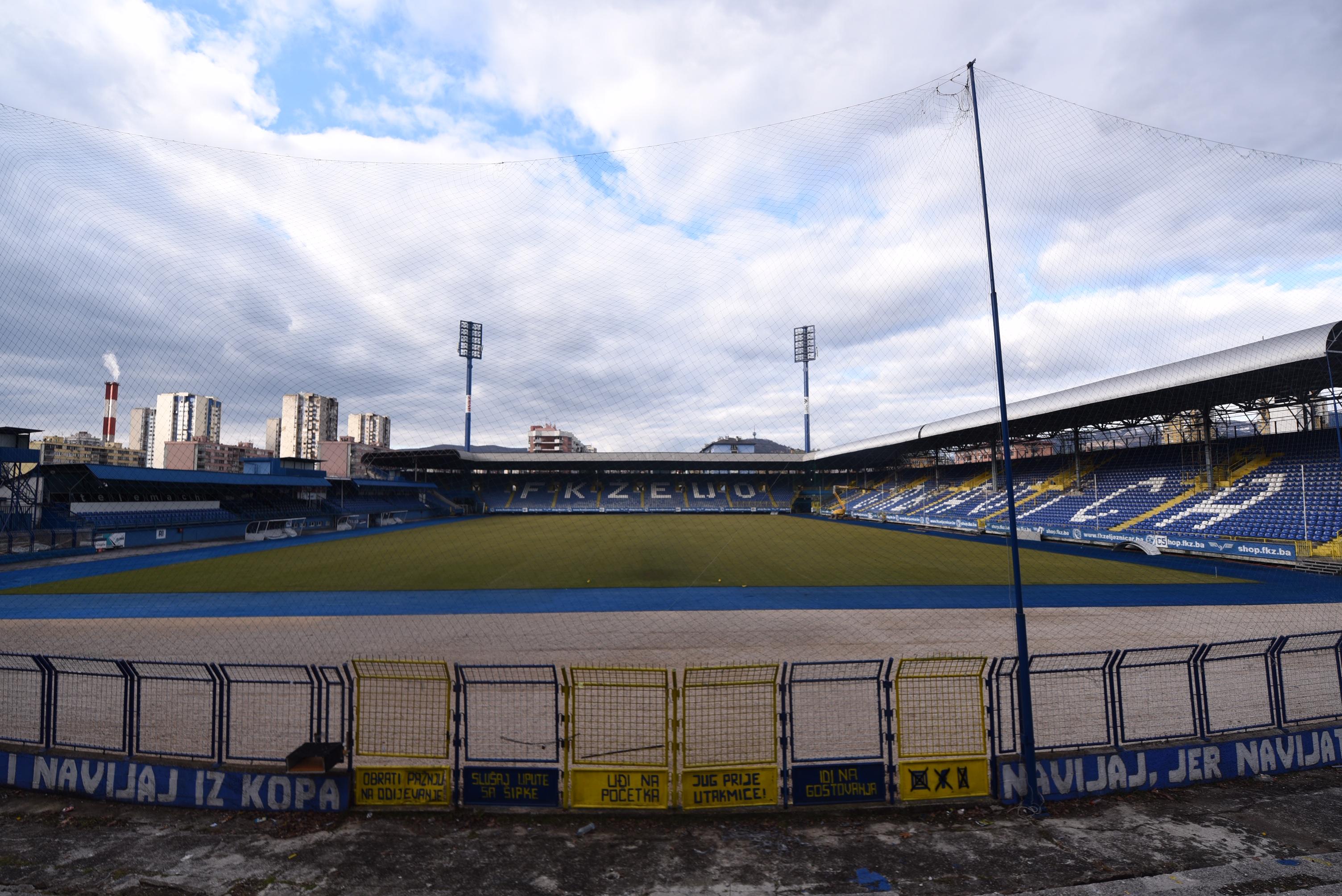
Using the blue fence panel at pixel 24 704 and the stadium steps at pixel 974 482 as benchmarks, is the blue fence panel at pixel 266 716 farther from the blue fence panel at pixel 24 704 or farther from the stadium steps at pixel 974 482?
the stadium steps at pixel 974 482

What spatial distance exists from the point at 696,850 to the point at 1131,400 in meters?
36.8

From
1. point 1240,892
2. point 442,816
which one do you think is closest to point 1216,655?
point 1240,892

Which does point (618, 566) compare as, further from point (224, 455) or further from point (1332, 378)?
point (224, 455)

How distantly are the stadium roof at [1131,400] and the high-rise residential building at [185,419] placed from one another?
11205 cm

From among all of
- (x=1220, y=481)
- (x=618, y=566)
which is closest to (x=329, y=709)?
(x=618, y=566)

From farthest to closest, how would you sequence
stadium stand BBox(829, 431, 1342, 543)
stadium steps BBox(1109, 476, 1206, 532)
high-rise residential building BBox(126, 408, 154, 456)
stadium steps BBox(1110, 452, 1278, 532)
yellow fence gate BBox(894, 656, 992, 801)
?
high-rise residential building BBox(126, 408, 154, 456) < stadium steps BBox(1109, 476, 1206, 532) < stadium steps BBox(1110, 452, 1278, 532) < stadium stand BBox(829, 431, 1342, 543) < yellow fence gate BBox(894, 656, 992, 801)

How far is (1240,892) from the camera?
526 cm

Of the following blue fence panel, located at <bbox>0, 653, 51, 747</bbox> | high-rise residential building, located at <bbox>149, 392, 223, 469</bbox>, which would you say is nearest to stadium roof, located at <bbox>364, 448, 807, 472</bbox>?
blue fence panel, located at <bbox>0, 653, 51, 747</bbox>

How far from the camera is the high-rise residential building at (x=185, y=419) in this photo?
146 metres

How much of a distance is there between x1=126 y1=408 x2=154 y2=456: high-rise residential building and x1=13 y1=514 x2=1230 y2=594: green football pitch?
169 metres

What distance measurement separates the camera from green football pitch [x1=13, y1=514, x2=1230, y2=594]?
76.1ft

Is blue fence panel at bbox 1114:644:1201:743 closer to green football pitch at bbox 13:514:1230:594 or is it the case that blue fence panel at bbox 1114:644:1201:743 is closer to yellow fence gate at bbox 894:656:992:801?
yellow fence gate at bbox 894:656:992:801

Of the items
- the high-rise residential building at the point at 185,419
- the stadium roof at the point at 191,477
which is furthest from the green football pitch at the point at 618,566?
the high-rise residential building at the point at 185,419

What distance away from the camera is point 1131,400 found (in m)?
32.0
